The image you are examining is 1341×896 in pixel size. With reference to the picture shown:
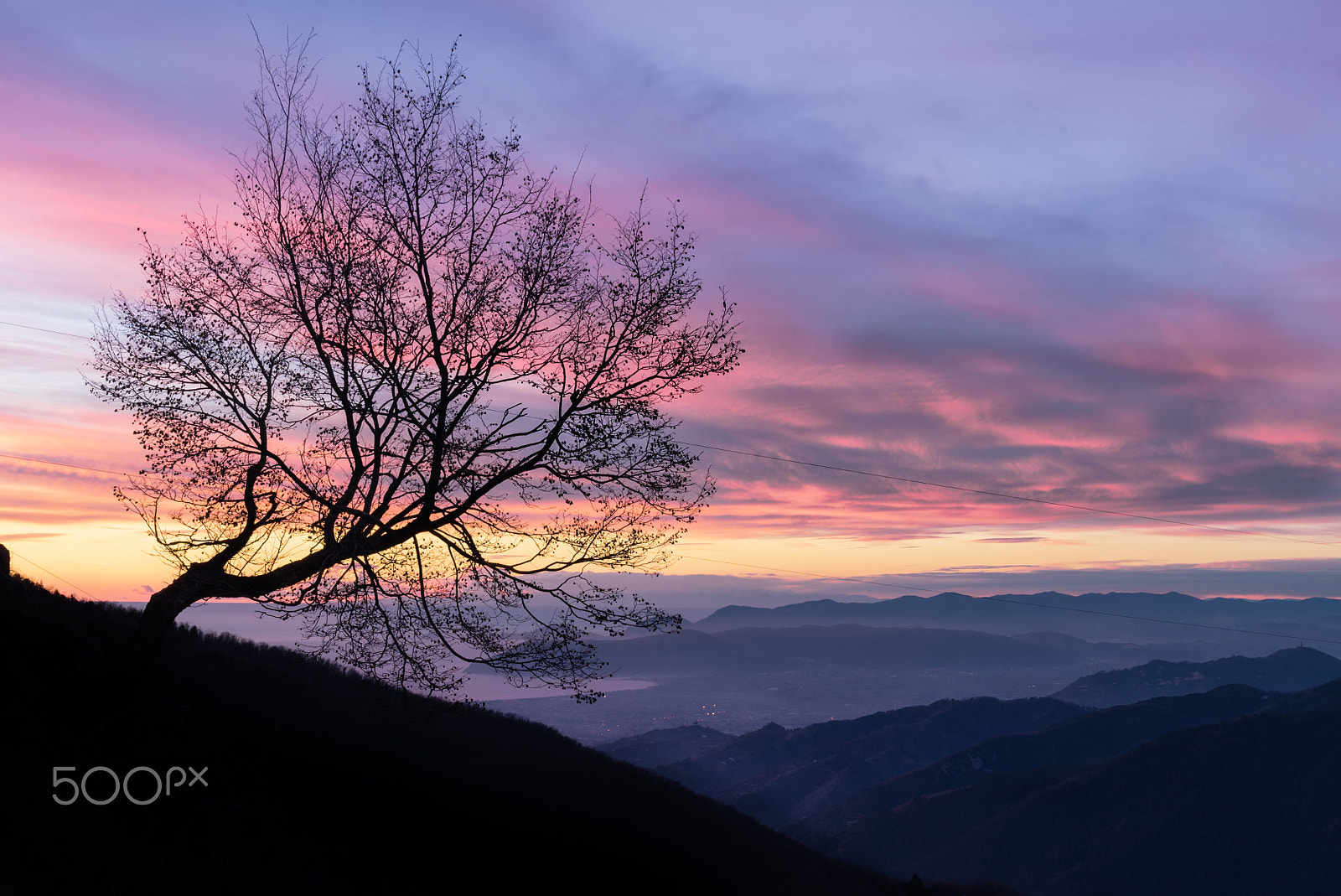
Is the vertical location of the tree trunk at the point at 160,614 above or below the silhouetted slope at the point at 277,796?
above

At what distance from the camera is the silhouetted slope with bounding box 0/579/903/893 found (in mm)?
13047

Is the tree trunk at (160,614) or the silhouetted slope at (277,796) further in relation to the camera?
the tree trunk at (160,614)

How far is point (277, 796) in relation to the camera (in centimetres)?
1714

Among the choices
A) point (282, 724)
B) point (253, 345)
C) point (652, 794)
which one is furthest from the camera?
point (652, 794)

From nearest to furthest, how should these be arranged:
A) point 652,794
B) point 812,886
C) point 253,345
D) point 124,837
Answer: point 124,837 < point 253,345 < point 812,886 < point 652,794

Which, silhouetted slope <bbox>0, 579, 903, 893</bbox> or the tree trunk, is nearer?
silhouetted slope <bbox>0, 579, 903, 893</bbox>

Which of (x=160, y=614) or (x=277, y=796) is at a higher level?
(x=160, y=614)

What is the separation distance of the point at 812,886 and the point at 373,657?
25802 millimetres

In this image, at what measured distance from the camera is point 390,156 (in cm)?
1816

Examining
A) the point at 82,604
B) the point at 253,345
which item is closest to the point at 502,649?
the point at 253,345

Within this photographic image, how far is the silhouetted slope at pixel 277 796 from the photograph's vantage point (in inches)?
514

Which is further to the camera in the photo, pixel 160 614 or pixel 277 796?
pixel 160 614

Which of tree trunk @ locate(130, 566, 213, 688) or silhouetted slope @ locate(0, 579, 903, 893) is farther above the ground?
tree trunk @ locate(130, 566, 213, 688)

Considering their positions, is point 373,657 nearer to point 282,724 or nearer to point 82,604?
point 282,724
